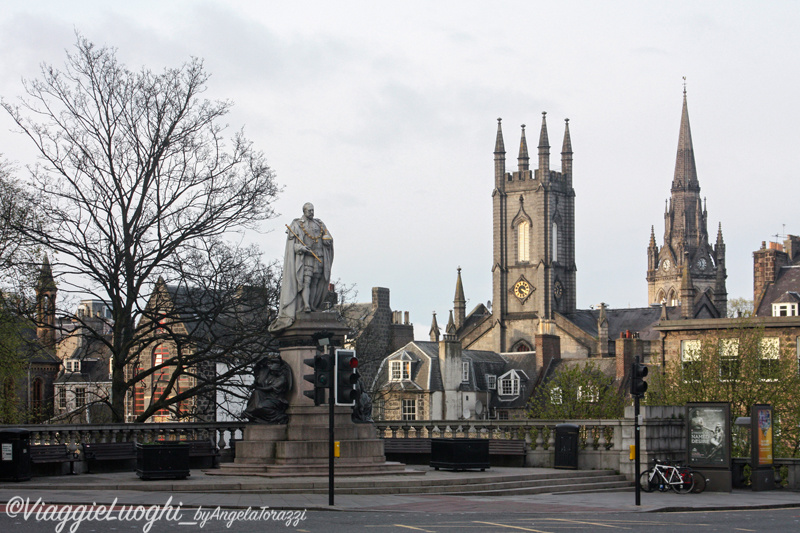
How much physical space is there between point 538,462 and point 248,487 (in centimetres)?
933

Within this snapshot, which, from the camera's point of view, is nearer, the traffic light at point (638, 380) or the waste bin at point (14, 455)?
the traffic light at point (638, 380)

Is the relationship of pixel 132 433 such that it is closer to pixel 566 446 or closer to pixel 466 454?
pixel 466 454

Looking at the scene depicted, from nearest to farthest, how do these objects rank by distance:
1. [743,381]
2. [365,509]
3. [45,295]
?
[365,509] → [45,295] → [743,381]

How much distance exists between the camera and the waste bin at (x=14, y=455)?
23156 millimetres

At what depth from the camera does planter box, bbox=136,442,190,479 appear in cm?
2306

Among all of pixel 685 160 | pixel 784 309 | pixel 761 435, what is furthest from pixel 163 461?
pixel 685 160

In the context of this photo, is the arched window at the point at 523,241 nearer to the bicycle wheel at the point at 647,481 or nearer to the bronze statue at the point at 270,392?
the bicycle wheel at the point at 647,481

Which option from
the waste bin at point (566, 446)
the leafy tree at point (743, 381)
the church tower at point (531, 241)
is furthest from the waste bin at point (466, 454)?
the church tower at point (531, 241)

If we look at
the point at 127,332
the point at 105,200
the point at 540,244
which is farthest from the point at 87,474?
the point at 540,244

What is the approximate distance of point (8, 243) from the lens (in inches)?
1382

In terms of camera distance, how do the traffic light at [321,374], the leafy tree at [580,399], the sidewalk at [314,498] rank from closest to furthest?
the sidewalk at [314,498]
the traffic light at [321,374]
the leafy tree at [580,399]

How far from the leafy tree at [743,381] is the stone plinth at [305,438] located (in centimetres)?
2117

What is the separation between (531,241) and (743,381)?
84724 millimetres

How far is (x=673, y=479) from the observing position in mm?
24844
